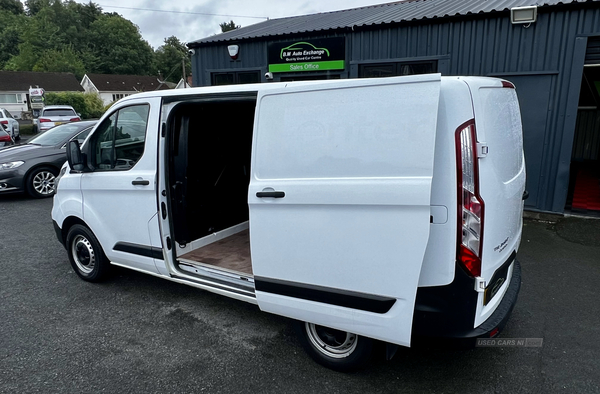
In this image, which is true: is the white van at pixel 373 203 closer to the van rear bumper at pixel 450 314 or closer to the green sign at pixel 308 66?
the van rear bumper at pixel 450 314

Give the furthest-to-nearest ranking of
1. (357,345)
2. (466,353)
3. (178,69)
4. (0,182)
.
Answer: (178,69), (0,182), (466,353), (357,345)

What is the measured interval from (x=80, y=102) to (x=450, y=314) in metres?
44.8

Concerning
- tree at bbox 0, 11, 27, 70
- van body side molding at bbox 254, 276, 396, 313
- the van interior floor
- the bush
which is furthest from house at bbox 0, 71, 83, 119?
van body side molding at bbox 254, 276, 396, 313

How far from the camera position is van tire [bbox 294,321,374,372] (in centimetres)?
271

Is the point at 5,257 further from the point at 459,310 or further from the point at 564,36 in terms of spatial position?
the point at 564,36

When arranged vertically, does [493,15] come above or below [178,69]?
below

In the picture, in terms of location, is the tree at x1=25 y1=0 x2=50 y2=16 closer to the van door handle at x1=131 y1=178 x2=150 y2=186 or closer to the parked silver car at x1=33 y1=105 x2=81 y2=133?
the parked silver car at x1=33 y1=105 x2=81 y2=133

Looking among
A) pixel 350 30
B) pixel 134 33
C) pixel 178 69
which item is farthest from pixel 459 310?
pixel 134 33

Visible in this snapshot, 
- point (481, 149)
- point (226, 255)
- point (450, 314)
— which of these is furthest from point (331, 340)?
point (481, 149)

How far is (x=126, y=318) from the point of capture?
3689mm

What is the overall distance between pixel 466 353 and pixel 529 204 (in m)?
4.82

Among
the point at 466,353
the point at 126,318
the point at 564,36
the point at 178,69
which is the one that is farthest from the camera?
the point at 178,69

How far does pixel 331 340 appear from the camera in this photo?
113 inches

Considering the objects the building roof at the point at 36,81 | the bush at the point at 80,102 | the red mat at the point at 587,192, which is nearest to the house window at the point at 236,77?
the red mat at the point at 587,192
